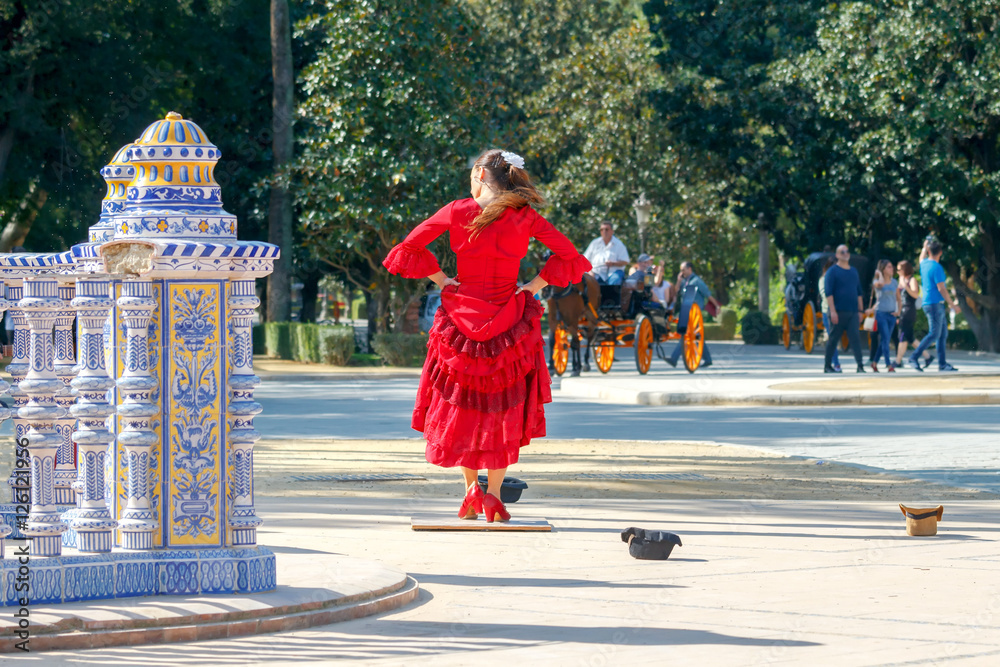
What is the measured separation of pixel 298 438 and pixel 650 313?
9.79 m

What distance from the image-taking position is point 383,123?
2789 centimetres

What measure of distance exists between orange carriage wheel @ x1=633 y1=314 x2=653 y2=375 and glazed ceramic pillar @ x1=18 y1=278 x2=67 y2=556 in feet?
53.7

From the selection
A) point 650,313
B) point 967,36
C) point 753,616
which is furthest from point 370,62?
point 753,616

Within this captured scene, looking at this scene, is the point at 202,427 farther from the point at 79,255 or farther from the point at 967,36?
the point at 967,36

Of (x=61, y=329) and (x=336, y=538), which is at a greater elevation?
(x=61, y=329)

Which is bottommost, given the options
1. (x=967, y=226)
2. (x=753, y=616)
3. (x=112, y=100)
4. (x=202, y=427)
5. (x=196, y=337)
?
(x=753, y=616)

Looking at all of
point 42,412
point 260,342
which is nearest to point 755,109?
point 260,342

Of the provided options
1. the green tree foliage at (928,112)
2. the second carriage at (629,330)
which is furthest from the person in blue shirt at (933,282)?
the green tree foliage at (928,112)

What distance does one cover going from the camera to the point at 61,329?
6.11 m

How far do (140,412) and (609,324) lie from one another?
16.5 meters

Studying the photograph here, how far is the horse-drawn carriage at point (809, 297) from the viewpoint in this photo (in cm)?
3011

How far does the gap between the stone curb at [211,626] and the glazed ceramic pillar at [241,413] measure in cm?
47

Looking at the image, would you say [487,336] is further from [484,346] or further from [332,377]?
[332,377]

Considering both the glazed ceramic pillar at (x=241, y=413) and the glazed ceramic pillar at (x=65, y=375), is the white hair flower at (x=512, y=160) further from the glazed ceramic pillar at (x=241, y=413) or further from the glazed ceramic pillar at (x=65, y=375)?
the glazed ceramic pillar at (x=65, y=375)
